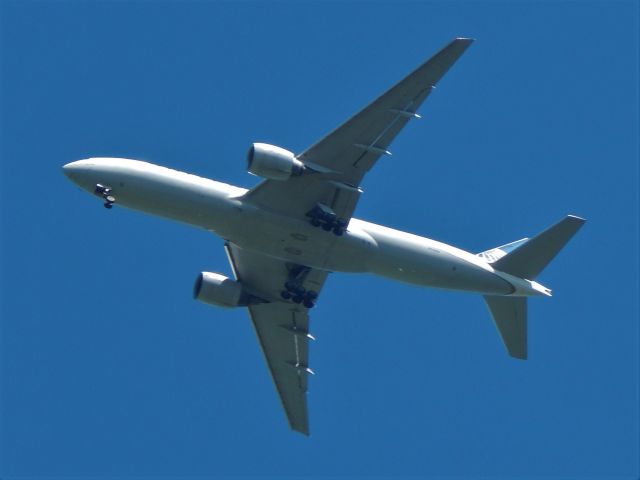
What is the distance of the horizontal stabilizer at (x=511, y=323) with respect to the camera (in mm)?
58469

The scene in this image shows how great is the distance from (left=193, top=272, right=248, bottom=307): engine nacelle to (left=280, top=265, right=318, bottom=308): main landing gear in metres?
2.68

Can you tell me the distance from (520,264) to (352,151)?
400 inches

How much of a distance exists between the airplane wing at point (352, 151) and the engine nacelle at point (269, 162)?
913 millimetres

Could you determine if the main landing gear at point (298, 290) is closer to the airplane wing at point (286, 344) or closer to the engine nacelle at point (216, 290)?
the airplane wing at point (286, 344)

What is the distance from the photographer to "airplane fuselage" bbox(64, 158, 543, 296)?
53.3 meters

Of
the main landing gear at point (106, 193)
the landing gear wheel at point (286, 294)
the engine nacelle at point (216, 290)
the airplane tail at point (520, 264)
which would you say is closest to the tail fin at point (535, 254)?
the airplane tail at point (520, 264)

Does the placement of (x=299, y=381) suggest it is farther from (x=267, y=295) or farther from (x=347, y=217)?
(x=347, y=217)

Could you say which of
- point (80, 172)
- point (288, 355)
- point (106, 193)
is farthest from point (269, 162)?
point (288, 355)

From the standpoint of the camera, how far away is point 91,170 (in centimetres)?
5391

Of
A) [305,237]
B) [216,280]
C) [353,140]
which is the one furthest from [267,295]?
[353,140]

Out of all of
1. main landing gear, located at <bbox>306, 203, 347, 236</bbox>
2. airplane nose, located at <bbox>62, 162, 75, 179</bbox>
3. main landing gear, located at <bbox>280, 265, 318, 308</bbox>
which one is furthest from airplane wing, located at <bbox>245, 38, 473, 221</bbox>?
airplane nose, located at <bbox>62, 162, 75, 179</bbox>

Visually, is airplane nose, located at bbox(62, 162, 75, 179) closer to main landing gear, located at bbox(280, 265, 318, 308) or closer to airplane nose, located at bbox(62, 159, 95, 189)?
airplane nose, located at bbox(62, 159, 95, 189)

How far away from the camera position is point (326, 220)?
2135 inches

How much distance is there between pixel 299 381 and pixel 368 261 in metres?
10.3
